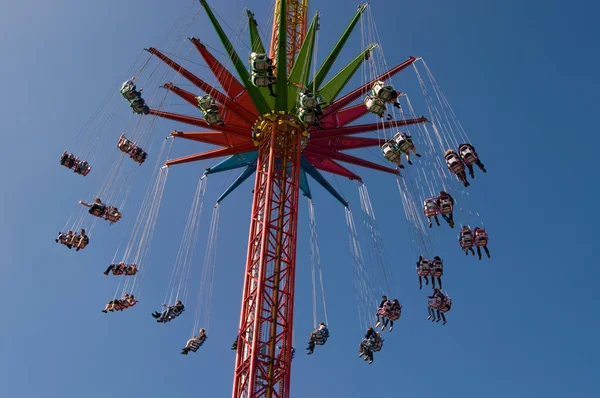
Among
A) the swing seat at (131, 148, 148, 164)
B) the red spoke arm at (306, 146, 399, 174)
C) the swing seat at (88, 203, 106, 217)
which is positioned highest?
the swing seat at (131, 148, 148, 164)

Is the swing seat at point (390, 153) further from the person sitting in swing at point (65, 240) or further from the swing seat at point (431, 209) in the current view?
the person sitting in swing at point (65, 240)

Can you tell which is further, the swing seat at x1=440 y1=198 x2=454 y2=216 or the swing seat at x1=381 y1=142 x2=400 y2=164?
the swing seat at x1=381 y1=142 x2=400 y2=164

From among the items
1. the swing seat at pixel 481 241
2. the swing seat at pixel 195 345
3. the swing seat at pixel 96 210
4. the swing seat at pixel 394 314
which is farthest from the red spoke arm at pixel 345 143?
the swing seat at pixel 195 345

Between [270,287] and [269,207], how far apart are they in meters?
3.30

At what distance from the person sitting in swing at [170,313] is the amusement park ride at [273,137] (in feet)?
16.6

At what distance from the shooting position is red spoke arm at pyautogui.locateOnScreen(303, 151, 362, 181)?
3117 cm

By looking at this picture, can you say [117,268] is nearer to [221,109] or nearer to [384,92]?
[221,109]

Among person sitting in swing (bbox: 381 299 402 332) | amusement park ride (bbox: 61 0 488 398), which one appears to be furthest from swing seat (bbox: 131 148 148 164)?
person sitting in swing (bbox: 381 299 402 332)

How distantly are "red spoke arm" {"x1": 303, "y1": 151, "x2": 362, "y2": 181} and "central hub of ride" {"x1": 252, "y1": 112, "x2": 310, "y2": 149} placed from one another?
7.27 ft

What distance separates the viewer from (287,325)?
81.9ft

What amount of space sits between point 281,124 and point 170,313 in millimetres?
9899

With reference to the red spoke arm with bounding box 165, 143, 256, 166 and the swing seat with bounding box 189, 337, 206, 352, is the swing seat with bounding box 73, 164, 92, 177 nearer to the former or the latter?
the red spoke arm with bounding box 165, 143, 256, 166

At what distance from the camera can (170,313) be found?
3073 centimetres

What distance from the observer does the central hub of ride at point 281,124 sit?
2873 centimetres
